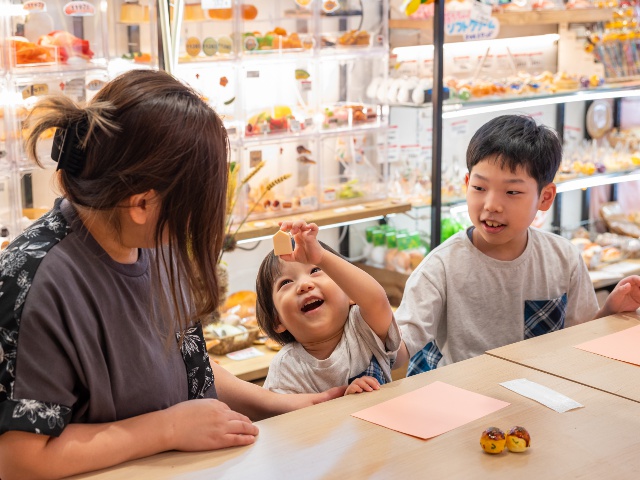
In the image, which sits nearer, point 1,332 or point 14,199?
point 1,332

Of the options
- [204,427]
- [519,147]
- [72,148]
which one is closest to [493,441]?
[204,427]

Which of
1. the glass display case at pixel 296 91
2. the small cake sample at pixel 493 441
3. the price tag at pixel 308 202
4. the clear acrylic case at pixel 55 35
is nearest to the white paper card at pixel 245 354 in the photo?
the glass display case at pixel 296 91

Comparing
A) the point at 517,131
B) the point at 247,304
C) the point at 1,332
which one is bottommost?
the point at 247,304

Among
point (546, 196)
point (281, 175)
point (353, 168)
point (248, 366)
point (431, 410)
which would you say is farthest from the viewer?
point (353, 168)

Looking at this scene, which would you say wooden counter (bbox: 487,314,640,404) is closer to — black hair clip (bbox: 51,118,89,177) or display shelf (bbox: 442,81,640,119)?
black hair clip (bbox: 51,118,89,177)

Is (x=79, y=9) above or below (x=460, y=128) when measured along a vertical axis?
above

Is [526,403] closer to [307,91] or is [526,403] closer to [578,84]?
[307,91]

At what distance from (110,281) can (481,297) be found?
112 cm

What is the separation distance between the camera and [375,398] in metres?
1.64

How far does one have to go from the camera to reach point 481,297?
2.24 metres

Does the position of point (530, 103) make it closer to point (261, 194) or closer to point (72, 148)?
point (261, 194)

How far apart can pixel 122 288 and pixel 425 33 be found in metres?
2.48

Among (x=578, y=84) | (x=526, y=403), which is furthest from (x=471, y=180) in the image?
(x=578, y=84)

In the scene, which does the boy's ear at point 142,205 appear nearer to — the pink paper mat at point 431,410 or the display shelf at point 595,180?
the pink paper mat at point 431,410
